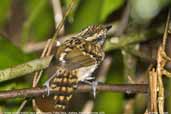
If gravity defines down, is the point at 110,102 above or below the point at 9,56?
below

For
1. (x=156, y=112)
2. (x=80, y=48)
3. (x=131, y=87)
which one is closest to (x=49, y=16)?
(x=80, y=48)

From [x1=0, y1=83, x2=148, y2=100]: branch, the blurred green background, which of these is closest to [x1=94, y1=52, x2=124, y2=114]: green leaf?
the blurred green background

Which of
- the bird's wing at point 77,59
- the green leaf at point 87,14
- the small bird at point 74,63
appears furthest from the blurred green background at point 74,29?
the bird's wing at point 77,59

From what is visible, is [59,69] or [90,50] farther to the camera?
[90,50]

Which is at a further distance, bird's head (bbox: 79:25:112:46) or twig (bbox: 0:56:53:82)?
bird's head (bbox: 79:25:112:46)

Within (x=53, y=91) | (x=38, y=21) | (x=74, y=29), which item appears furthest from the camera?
(x=38, y=21)

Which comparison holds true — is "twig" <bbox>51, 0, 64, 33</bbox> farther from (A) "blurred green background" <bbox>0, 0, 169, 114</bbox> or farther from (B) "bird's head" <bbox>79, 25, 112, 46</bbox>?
(B) "bird's head" <bbox>79, 25, 112, 46</bbox>

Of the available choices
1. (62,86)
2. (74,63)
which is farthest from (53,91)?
(74,63)

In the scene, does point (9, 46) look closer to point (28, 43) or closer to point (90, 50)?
point (90, 50)

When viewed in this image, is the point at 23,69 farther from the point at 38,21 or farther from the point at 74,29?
the point at 38,21
